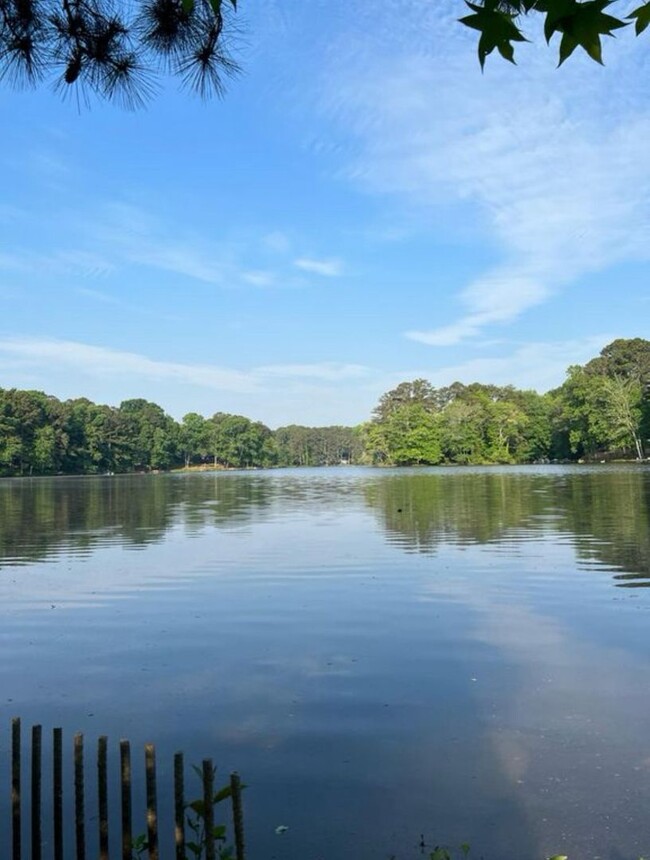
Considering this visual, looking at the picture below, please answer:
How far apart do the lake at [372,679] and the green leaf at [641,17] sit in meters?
4.52

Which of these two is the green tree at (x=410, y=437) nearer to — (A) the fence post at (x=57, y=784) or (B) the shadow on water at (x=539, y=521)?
(B) the shadow on water at (x=539, y=521)

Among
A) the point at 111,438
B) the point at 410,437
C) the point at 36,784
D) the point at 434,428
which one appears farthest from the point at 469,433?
the point at 36,784

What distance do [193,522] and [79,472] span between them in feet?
367

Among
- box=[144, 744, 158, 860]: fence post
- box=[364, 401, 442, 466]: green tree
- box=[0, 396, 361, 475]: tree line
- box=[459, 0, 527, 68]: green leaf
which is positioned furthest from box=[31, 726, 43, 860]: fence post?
box=[364, 401, 442, 466]: green tree

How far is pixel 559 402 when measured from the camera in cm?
12225

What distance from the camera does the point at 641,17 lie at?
2.51 meters

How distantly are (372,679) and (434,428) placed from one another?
126263mm

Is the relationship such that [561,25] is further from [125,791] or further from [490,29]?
[125,791]

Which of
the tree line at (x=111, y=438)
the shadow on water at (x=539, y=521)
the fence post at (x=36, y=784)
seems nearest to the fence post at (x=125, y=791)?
the fence post at (x=36, y=784)

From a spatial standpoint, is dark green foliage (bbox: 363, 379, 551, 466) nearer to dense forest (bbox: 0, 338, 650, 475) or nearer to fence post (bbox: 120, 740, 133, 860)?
dense forest (bbox: 0, 338, 650, 475)

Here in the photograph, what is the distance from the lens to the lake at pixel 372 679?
5254mm

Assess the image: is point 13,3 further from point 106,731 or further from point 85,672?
point 85,672

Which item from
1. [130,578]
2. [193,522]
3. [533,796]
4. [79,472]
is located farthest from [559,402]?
[533,796]

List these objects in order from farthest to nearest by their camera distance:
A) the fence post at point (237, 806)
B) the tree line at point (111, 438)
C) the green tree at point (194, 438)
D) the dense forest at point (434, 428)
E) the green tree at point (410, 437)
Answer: the green tree at point (194, 438)
the green tree at point (410, 437)
the tree line at point (111, 438)
the dense forest at point (434, 428)
the fence post at point (237, 806)
